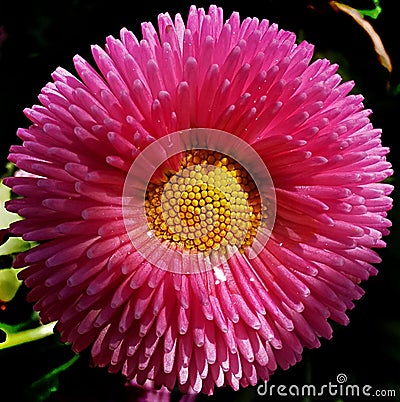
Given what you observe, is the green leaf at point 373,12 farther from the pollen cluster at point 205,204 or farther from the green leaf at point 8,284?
the green leaf at point 8,284

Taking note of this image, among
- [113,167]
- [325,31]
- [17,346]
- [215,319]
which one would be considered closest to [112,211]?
[113,167]

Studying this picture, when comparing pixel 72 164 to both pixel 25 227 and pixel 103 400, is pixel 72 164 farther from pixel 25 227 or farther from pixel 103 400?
pixel 103 400

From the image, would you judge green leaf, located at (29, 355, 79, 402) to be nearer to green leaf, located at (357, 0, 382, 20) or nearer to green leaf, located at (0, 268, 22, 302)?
green leaf, located at (0, 268, 22, 302)

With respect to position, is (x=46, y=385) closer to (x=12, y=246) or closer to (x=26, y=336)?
(x=26, y=336)

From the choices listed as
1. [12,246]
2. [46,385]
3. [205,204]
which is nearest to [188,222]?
[205,204]

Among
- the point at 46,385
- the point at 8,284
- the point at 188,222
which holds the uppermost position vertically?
the point at 188,222

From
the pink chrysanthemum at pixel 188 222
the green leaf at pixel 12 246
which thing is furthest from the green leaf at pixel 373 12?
the green leaf at pixel 12 246
